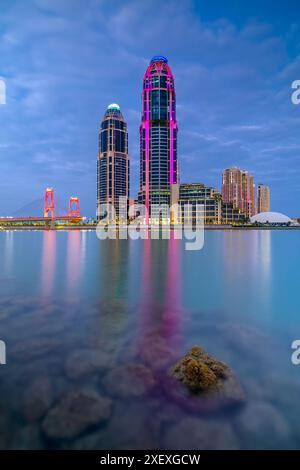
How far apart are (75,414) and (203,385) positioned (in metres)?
3.15

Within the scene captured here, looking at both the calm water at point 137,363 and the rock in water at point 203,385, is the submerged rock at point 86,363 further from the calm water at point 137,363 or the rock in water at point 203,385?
the rock in water at point 203,385

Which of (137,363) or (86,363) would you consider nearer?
(137,363)

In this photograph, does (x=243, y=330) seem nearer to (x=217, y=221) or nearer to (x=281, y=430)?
(x=281, y=430)

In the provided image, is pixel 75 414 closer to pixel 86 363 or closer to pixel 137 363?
pixel 86 363

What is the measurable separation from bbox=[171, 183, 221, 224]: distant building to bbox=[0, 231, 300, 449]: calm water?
16937 centimetres

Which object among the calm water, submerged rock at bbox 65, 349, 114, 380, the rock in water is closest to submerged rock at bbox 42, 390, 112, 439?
the calm water

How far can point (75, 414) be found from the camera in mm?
6582

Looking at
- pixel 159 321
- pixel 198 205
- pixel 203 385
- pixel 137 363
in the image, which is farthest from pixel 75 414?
pixel 198 205

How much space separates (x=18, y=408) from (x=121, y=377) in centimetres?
264

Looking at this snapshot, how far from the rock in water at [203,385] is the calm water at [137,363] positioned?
25 centimetres

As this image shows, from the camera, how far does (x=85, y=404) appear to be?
7016 millimetres

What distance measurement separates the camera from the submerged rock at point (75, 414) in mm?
6102

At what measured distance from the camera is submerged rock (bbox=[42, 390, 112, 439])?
6.10m

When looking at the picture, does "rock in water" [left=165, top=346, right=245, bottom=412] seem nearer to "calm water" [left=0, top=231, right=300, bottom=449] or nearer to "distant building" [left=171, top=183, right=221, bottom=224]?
"calm water" [left=0, top=231, right=300, bottom=449]
